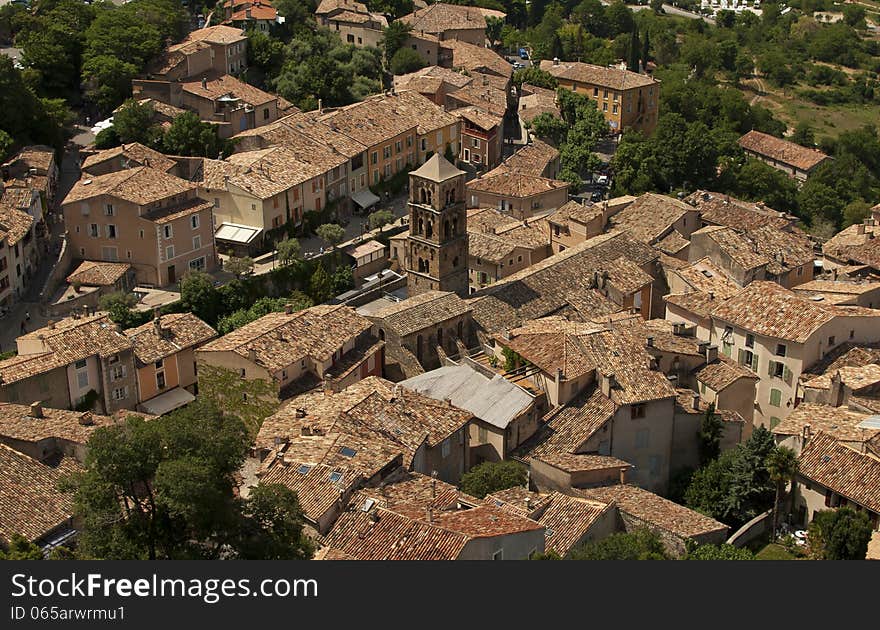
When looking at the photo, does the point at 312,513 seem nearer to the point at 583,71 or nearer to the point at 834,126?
the point at 583,71

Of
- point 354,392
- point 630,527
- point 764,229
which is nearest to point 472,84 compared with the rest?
point 764,229

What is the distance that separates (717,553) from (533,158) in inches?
2082

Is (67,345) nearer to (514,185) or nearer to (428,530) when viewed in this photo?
(428,530)

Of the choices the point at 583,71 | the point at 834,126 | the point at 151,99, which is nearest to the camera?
the point at 151,99

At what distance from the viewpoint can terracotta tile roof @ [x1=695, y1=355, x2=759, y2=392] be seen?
67750 millimetres

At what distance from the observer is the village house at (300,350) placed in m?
63.5

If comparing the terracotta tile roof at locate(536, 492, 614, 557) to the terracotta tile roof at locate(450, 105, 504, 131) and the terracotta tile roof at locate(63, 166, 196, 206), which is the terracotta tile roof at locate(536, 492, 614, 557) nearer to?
the terracotta tile roof at locate(63, 166, 196, 206)

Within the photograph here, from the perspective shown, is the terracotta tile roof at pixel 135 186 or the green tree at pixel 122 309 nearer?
the green tree at pixel 122 309

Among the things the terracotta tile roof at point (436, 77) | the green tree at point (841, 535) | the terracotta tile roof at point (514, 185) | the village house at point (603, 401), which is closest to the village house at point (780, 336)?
the village house at point (603, 401)

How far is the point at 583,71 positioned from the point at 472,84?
15215mm

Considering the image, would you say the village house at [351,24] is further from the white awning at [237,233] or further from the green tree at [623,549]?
the green tree at [623,549]

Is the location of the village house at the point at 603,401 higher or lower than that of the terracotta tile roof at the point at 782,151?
higher

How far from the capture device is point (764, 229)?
3425 inches

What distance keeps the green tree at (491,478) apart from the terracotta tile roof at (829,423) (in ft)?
42.4
